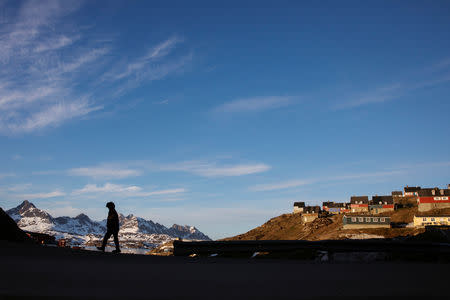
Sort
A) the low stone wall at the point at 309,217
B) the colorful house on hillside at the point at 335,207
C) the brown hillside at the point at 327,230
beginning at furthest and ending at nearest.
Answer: the colorful house on hillside at the point at 335,207 < the low stone wall at the point at 309,217 < the brown hillside at the point at 327,230

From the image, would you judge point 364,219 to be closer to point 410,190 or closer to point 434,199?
point 434,199

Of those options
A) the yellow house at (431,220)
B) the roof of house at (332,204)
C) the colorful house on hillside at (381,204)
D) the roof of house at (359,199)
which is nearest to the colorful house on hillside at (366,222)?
the yellow house at (431,220)

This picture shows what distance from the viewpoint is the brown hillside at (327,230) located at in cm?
9803

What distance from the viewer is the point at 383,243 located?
12867mm

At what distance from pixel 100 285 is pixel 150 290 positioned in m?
0.95

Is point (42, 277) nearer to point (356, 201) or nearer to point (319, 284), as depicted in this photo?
point (319, 284)

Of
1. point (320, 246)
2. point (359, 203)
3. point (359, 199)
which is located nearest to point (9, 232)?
point (320, 246)

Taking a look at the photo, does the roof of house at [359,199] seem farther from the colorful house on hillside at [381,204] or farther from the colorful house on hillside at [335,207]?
the colorful house on hillside at [335,207]

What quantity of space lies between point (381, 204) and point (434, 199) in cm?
2320

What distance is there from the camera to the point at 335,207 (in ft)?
588

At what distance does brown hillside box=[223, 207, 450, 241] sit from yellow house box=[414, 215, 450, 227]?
4.52m

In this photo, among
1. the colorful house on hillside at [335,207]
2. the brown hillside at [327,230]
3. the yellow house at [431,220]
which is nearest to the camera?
the brown hillside at [327,230]

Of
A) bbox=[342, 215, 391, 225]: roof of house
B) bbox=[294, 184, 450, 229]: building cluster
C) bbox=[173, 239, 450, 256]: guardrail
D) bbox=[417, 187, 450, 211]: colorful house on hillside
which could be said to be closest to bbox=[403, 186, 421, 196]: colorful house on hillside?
bbox=[294, 184, 450, 229]: building cluster

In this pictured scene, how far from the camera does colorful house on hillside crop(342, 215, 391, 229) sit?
110863 mm
